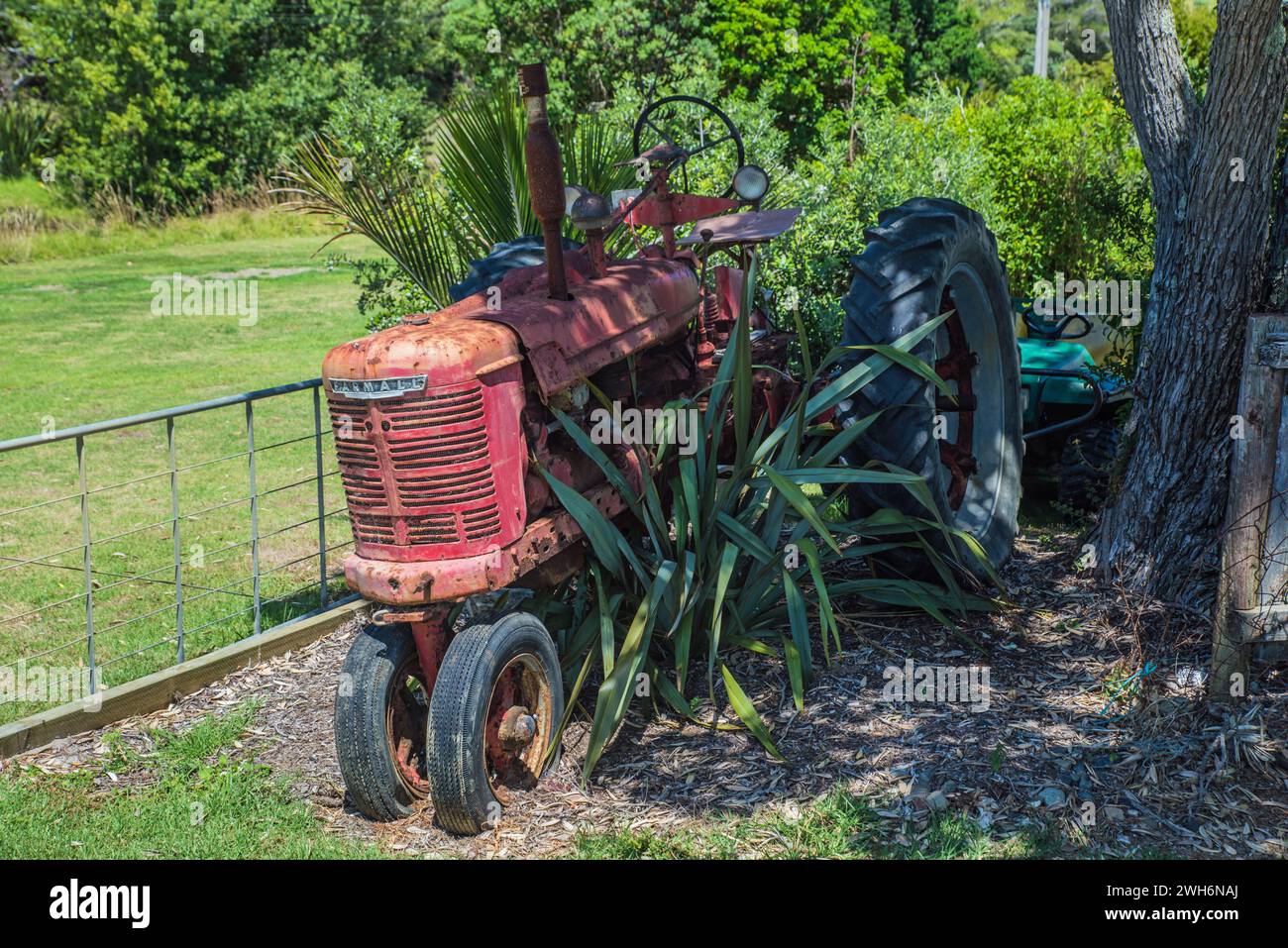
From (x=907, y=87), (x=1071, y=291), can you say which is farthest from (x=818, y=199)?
(x=907, y=87)

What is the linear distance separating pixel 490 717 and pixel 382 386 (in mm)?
1096

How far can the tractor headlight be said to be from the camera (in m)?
4.98

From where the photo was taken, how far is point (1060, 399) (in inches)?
255

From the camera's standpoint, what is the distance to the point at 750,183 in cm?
500

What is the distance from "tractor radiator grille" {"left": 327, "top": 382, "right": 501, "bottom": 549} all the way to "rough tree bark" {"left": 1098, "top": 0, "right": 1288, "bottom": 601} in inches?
104

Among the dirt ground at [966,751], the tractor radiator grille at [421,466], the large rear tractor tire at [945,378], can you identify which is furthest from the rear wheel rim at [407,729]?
the large rear tractor tire at [945,378]

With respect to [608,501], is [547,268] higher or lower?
higher

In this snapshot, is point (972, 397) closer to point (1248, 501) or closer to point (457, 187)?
point (1248, 501)

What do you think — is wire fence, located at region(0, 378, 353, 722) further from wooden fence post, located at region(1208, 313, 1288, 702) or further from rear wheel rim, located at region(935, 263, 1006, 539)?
wooden fence post, located at region(1208, 313, 1288, 702)

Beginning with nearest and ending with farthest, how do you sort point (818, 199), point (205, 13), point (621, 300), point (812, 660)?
point (621, 300) → point (812, 660) → point (818, 199) → point (205, 13)

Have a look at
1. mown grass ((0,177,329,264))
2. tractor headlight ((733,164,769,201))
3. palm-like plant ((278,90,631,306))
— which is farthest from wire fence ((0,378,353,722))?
mown grass ((0,177,329,264))

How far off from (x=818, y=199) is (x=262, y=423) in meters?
4.80

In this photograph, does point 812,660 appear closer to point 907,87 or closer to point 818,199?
point 818,199

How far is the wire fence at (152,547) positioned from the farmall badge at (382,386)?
3.87ft
